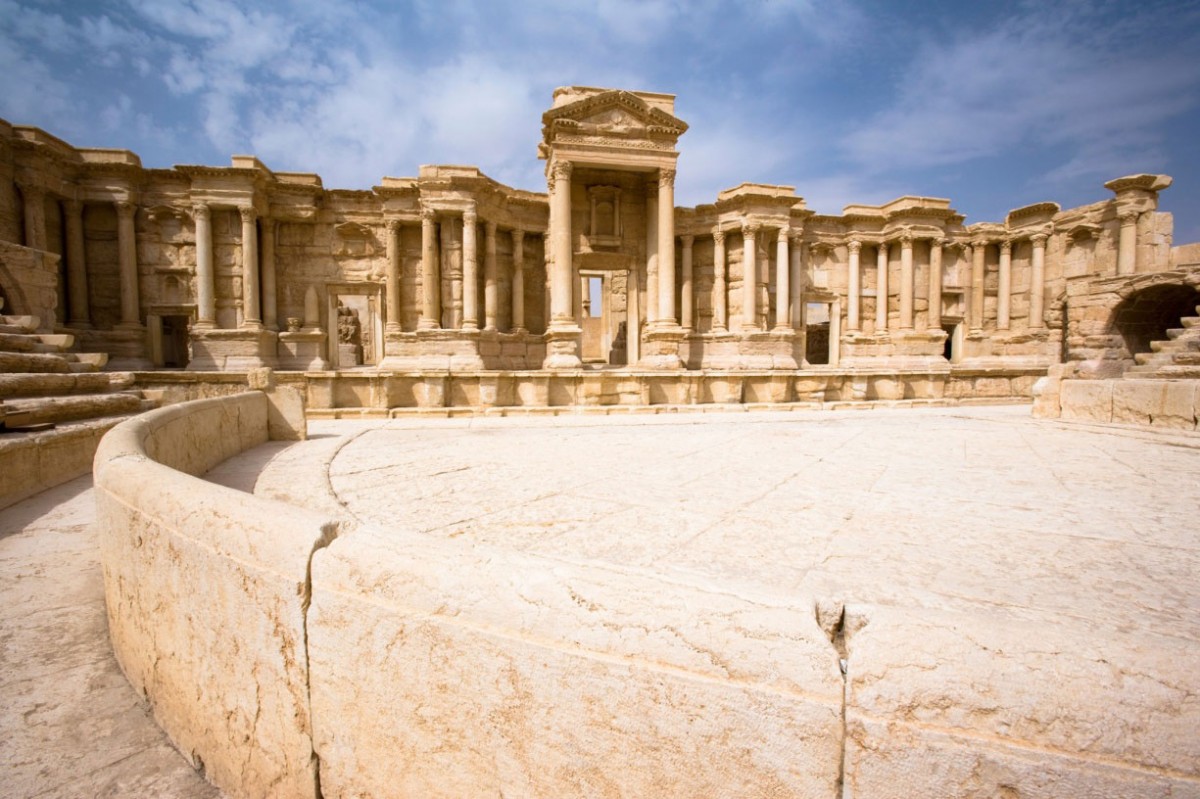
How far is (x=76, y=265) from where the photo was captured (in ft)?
50.2

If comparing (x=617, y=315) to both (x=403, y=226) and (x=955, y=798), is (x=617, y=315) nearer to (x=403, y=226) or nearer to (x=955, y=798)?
(x=403, y=226)

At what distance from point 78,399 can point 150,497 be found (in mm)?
5948

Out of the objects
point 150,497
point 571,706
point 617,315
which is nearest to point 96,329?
point 617,315

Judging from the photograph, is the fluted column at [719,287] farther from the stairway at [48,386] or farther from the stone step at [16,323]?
the stone step at [16,323]

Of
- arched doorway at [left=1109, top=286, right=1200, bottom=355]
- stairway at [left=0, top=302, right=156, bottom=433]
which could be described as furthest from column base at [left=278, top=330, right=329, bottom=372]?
arched doorway at [left=1109, top=286, right=1200, bottom=355]

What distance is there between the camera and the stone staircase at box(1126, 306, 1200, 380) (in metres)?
7.46

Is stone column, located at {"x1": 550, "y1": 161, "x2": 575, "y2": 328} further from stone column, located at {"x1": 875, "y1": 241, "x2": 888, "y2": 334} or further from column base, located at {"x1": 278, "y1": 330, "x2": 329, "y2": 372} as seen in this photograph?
stone column, located at {"x1": 875, "y1": 241, "x2": 888, "y2": 334}

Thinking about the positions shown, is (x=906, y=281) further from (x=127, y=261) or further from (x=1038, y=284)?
(x=127, y=261)

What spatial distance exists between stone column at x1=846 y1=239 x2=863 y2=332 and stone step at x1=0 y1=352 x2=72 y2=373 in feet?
70.2

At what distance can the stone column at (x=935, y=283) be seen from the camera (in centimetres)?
1891

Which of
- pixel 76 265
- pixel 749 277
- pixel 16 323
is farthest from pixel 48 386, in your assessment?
pixel 749 277

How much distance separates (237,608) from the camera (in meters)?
1.43

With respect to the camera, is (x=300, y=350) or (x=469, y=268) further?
(x=300, y=350)

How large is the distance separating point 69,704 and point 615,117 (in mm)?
15770
